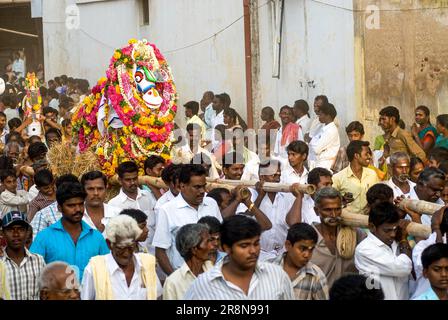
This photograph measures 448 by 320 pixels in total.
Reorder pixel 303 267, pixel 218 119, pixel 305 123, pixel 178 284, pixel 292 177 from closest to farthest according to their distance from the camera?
pixel 178 284 → pixel 303 267 → pixel 292 177 → pixel 305 123 → pixel 218 119

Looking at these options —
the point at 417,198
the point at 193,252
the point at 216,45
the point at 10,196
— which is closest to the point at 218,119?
the point at 216,45

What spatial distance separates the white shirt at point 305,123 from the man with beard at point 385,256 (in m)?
8.05

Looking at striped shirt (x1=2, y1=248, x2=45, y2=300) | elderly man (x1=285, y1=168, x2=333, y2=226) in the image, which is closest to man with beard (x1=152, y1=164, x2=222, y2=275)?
elderly man (x1=285, y1=168, x2=333, y2=226)

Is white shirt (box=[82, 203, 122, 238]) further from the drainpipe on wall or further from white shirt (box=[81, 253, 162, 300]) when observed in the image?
the drainpipe on wall

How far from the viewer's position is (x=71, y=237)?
8578 millimetres

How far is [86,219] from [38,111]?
10.0 metres

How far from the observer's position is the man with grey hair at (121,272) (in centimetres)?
741

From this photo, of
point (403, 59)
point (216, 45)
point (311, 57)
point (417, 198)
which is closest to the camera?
point (417, 198)

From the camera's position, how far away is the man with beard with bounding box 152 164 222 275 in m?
9.10

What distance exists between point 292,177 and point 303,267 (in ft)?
12.3

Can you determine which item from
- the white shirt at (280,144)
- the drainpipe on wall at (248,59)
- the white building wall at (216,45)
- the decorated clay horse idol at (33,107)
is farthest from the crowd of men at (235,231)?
the drainpipe on wall at (248,59)

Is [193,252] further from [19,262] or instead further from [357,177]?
[357,177]

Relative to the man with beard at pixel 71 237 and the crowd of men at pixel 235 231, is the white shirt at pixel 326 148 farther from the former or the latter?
the man with beard at pixel 71 237
